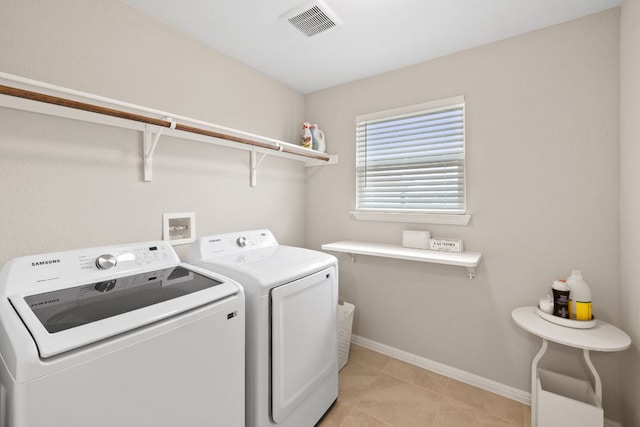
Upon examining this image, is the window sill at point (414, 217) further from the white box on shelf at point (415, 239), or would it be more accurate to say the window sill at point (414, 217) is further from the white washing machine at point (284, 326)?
the white washing machine at point (284, 326)

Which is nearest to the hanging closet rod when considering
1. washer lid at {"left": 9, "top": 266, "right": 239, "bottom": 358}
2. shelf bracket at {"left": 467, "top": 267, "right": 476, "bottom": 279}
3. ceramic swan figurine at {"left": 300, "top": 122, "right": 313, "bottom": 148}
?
ceramic swan figurine at {"left": 300, "top": 122, "right": 313, "bottom": 148}

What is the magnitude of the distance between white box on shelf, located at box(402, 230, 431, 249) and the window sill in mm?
106

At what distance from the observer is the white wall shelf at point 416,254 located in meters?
1.75

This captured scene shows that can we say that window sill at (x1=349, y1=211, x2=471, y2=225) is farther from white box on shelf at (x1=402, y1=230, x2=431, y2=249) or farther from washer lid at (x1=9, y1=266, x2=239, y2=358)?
washer lid at (x1=9, y1=266, x2=239, y2=358)

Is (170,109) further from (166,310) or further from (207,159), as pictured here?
(166,310)

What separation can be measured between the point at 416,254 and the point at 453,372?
0.98m

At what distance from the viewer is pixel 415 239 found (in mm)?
2121

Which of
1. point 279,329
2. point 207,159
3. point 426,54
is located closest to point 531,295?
point 279,329

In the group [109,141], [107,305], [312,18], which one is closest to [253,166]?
[109,141]

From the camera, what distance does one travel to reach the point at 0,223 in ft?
3.98

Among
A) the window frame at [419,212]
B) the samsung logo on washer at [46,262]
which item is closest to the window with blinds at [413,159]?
the window frame at [419,212]

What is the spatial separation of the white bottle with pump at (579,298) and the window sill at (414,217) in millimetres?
650

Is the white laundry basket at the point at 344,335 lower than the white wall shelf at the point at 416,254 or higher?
lower

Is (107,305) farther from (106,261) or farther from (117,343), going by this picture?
(106,261)
